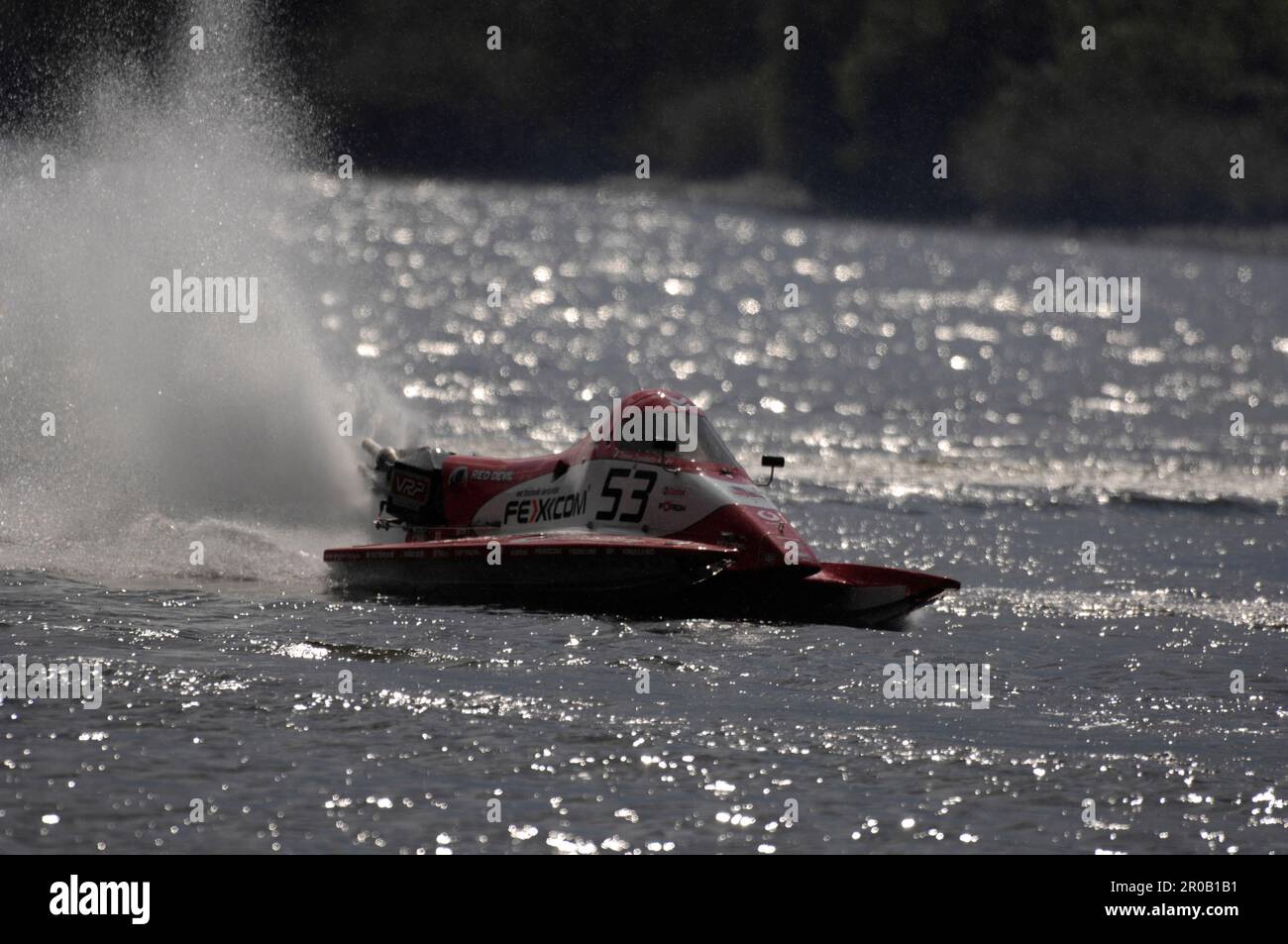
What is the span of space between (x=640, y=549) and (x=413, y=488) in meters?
3.31

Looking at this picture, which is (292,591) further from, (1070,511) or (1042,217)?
(1042,217)

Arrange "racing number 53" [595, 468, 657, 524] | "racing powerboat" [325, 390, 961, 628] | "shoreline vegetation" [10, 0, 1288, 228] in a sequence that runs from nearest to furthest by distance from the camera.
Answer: "racing powerboat" [325, 390, 961, 628] < "racing number 53" [595, 468, 657, 524] < "shoreline vegetation" [10, 0, 1288, 228]

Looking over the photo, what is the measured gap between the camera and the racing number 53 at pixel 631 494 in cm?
1415

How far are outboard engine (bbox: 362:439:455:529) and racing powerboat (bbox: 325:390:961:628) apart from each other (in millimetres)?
461

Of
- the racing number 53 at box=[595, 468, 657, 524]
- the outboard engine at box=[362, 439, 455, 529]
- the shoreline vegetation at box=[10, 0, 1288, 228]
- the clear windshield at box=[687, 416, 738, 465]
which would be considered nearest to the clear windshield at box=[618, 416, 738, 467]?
the clear windshield at box=[687, 416, 738, 465]

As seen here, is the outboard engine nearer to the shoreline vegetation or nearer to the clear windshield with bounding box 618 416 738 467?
the clear windshield with bounding box 618 416 738 467

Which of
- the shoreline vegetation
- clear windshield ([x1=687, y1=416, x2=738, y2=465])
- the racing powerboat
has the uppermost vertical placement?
the shoreline vegetation

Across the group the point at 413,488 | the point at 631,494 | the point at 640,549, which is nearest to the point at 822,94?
the point at 413,488

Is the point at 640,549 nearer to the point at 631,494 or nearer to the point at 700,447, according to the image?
the point at 631,494

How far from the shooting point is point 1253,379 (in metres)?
39.2

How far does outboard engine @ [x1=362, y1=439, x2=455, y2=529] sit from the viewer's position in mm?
15867

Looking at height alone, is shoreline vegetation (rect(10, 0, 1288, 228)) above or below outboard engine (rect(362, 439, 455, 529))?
above

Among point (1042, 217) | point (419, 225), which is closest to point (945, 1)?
point (1042, 217)

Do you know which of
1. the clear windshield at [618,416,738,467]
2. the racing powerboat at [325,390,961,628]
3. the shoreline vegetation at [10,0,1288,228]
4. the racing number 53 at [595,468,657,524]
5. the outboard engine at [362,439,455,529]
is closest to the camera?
the racing powerboat at [325,390,961,628]
